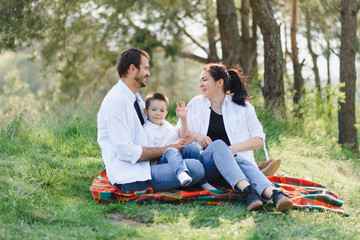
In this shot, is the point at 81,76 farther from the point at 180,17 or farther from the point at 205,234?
the point at 205,234

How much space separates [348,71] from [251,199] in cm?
580

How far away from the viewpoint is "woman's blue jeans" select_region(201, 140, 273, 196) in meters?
3.99

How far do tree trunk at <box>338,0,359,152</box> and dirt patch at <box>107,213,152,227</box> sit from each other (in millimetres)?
6328

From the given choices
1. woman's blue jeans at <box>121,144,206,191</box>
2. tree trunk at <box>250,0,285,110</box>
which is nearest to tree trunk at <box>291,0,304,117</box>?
tree trunk at <box>250,0,285,110</box>

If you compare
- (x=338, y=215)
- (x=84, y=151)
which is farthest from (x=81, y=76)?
(x=338, y=215)

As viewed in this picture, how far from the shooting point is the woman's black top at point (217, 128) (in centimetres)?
474

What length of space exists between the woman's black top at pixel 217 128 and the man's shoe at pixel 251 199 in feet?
2.93

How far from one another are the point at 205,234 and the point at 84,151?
315cm

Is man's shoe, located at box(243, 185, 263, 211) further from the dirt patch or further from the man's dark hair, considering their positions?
the man's dark hair

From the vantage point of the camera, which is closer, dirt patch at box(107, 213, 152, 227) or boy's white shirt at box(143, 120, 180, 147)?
dirt patch at box(107, 213, 152, 227)

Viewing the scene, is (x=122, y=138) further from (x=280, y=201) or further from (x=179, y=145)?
(x=280, y=201)

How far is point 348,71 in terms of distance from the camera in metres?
8.73

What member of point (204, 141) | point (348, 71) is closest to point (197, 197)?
point (204, 141)

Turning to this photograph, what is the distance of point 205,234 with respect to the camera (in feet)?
10.5
